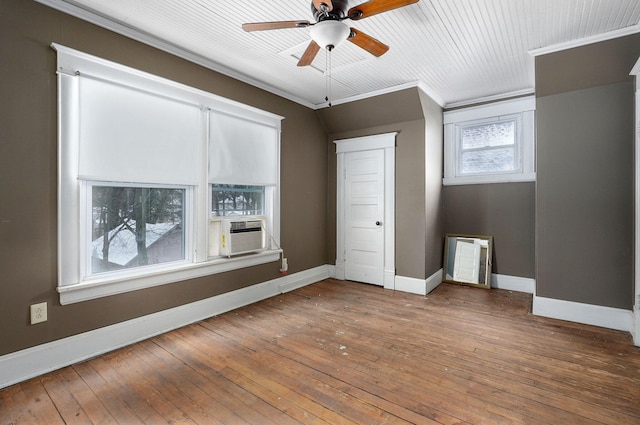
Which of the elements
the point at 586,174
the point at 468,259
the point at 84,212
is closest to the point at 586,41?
the point at 586,174

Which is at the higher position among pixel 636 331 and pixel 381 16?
pixel 381 16

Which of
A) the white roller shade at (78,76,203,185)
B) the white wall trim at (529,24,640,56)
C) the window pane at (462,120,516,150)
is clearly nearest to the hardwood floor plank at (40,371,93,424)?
the white roller shade at (78,76,203,185)

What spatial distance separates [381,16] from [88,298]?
317 cm

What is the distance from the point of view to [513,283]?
4.15 metres

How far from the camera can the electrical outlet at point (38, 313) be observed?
6.96 ft

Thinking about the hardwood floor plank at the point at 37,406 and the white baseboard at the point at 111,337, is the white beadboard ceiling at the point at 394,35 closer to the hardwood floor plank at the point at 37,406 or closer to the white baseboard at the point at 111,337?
the white baseboard at the point at 111,337

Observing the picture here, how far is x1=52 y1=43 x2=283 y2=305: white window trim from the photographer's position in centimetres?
223

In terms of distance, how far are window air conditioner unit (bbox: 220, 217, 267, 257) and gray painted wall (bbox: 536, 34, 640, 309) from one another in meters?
3.07

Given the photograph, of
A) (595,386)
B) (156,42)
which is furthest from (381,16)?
(595,386)

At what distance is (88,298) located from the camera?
7.73 ft

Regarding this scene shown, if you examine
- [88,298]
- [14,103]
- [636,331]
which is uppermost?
[14,103]

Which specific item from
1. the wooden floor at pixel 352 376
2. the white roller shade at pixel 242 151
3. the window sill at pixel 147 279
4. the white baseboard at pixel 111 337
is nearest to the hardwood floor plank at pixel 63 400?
the wooden floor at pixel 352 376

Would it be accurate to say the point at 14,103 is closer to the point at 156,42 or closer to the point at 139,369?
the point at 156,42

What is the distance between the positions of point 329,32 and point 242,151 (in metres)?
1.86
